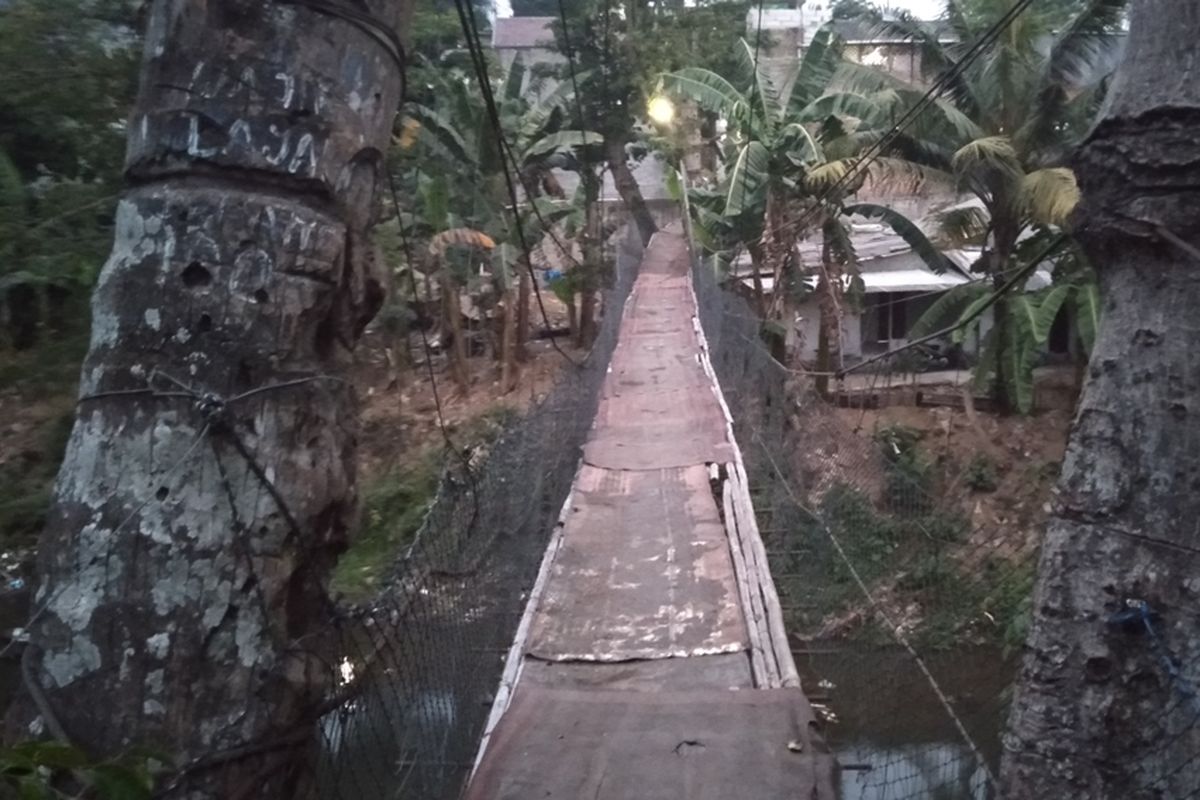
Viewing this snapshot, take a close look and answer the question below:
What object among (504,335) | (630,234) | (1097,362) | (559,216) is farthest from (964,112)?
(1097,362)

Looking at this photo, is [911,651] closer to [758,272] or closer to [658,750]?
[658,750]

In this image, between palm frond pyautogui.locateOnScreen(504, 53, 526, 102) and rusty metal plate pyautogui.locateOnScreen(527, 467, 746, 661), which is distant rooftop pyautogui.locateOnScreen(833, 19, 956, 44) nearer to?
palm frond pyautogui.locateOnScreen(504, 53, 526, 102)

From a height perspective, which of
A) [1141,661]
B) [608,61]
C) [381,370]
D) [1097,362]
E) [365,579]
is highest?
[608,61]

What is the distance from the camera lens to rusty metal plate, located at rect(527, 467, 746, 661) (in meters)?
2.53

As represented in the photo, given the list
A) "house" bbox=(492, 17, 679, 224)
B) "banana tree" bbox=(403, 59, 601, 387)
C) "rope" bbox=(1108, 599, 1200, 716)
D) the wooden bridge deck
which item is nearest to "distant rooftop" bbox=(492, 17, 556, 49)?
"house" bbox=(492, 17, 679, 224)

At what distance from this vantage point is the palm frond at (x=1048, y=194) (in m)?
7.85

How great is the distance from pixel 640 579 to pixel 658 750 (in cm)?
113

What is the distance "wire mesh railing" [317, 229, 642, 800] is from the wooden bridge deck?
0.24 metres

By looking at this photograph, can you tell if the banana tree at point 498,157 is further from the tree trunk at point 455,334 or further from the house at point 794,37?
the house at point 794,37

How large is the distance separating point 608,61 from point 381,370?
3.71 metres

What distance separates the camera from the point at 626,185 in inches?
523

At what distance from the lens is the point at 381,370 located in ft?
36.2

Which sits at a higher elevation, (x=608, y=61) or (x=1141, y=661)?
(x=608, y=61)

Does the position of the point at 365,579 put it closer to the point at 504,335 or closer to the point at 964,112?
the point at 504,335
